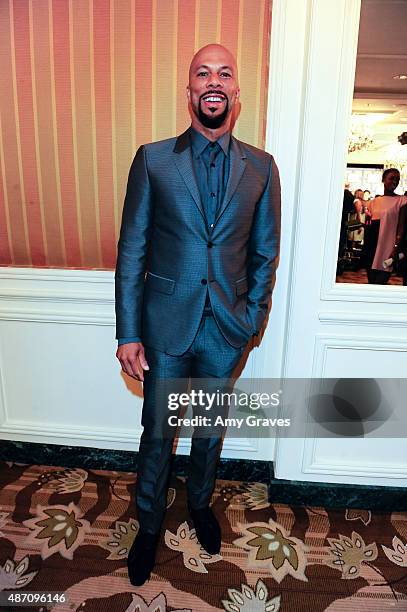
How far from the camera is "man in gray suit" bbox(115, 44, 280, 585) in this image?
1.48 meters

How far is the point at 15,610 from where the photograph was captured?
1.51 m

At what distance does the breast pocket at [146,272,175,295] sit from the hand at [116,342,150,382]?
0.65 feet

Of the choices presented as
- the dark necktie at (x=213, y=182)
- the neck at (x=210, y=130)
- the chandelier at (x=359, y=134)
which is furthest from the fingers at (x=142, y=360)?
the chandelier at (x=359, y=134)

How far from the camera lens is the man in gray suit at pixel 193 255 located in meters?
1.48

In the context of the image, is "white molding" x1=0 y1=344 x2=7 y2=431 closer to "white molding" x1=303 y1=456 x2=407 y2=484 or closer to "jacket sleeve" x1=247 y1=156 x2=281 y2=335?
"jacket sleeve" x1=247 y1=156 x2=281 y2=335

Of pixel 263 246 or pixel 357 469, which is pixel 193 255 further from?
pixel 357 469

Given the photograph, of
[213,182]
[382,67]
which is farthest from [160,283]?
[382,67]

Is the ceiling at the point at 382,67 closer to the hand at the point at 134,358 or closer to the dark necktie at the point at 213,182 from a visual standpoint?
the dark necktie at the point at 213,182

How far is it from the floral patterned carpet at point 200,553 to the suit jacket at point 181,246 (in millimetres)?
814

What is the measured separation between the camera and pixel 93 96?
1.88 m

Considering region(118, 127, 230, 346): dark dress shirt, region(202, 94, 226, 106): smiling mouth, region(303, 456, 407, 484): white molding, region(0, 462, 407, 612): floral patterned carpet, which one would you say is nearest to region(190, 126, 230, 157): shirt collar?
region(118, 127, 230, 346): dark dress shirt

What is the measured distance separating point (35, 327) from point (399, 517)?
1.78m

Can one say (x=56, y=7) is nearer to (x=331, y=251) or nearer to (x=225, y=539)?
(x=331, y=251)

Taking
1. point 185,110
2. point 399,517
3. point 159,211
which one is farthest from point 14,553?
point 185,110
